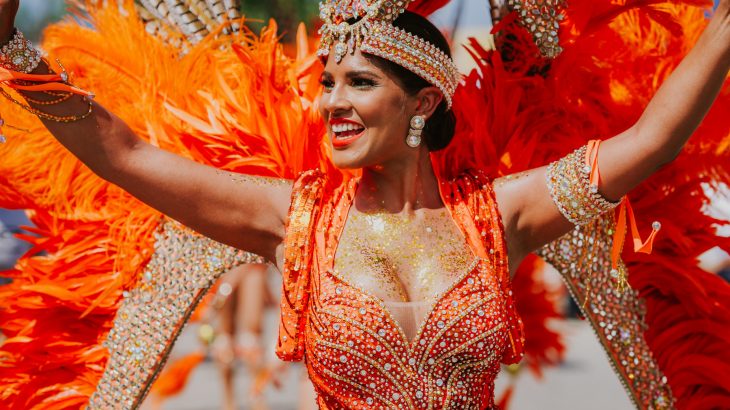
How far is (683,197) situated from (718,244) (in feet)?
0.52

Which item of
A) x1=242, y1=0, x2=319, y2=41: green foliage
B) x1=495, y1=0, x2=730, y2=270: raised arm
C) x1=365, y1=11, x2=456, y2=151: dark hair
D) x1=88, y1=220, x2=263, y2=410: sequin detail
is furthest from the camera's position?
x1=242, y1=0, x2=319, y2=41: green foliage

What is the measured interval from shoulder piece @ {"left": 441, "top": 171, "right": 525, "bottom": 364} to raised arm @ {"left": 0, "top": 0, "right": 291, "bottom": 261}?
391mm

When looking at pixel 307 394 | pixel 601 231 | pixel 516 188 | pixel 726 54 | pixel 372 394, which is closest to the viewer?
pixel 726 54

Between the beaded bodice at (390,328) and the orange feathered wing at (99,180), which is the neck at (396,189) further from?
the orange feathered wing at (99,180)

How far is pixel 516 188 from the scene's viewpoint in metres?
2.30

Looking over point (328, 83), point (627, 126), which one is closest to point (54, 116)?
point (328, 83)

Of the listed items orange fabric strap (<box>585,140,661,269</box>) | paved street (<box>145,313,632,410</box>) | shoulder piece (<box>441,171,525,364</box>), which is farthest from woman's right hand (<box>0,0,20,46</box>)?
paved street (<box>145,313,632,410</box>)

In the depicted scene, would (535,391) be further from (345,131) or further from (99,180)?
(345,131)

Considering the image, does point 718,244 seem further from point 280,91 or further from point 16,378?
point 16,378

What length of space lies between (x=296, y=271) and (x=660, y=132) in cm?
84

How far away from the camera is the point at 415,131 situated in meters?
2.24

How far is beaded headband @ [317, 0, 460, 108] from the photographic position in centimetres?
217

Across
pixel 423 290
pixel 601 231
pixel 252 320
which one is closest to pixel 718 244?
pixel 601 231

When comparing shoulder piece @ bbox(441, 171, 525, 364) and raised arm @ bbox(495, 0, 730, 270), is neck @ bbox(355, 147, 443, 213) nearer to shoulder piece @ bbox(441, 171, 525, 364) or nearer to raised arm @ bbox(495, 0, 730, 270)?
shoulder piece @ bbox(441, 171, 525, 364)
